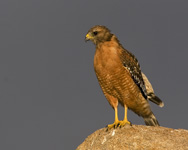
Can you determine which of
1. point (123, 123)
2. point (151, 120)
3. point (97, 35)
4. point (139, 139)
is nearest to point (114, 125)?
point (123, 123)

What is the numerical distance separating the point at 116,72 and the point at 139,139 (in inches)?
97.4

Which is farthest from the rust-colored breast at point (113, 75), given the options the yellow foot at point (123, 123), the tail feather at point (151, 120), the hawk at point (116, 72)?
the tail feather at point (151, 120)

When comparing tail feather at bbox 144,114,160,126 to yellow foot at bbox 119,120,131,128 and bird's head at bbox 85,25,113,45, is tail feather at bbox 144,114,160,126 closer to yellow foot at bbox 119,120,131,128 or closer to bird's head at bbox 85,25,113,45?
yellow foot at bbox 119,120,131,128

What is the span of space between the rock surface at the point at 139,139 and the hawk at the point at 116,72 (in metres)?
0.44

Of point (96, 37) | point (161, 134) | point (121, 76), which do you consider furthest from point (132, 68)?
point (161, 134)

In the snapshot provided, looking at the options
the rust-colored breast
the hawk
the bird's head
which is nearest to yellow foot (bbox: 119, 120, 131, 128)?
the hawk

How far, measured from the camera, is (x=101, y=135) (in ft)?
43.8

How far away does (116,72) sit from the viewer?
44.2 ft

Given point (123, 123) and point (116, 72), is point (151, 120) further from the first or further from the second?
point (116, 72)

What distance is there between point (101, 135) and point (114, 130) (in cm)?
49

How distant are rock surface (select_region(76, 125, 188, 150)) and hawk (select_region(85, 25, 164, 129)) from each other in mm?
443

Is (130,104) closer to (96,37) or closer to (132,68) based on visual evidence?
(132,68)

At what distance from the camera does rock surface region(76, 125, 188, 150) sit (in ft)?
40.7

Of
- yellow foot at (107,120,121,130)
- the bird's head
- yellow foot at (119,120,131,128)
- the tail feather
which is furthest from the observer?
the tail feather
